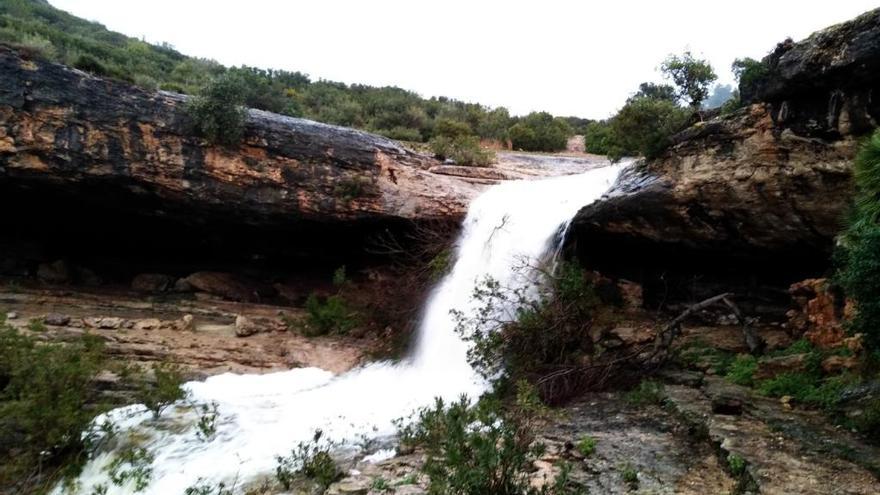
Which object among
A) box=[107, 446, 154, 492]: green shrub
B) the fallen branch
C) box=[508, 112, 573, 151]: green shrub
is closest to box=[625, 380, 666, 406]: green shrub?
the fallen branch

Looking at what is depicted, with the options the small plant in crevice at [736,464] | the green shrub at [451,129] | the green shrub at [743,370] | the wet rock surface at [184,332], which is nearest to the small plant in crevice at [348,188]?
the wet rock surface at [184,332]

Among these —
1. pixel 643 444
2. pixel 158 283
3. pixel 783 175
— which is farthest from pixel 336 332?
pixel 783 175

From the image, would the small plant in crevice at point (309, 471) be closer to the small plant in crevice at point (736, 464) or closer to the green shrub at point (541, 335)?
the green shrub at point (541, 335)

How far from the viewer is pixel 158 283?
14.8 meters

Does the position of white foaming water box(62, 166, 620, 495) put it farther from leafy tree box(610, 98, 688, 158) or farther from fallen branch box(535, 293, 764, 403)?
fallen branch box(535, 293, 764, 403)

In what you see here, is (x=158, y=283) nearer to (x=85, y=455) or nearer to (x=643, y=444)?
(x=85, y=455)

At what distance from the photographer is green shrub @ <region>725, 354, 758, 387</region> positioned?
699 cm

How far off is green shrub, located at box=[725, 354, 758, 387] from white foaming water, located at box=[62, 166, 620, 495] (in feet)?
12.1

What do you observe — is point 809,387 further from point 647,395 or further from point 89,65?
point 89,65

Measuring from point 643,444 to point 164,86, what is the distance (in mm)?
18821

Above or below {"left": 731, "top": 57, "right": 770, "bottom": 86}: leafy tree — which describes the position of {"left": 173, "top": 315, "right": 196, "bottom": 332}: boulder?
below

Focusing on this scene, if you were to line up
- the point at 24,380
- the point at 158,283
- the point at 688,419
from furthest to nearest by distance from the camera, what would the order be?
1. the point at 158,283
2. the point at 24,380
3. the point at 688,419

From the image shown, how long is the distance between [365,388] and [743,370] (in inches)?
240

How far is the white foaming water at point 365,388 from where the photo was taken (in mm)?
7016
